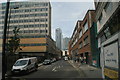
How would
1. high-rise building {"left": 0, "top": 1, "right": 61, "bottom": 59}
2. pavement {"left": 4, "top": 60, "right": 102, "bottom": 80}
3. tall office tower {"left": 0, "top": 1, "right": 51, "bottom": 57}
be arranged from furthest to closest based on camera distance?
tall office tower {"left": 0, "top": 1, "right": 51, "bottom": 57} < high-rise building {"left": 0, "top": 1, "right": 61, "bottom": 59} < pavement {"left": 4, "top": 60, "right": 102, "bottom": 80}

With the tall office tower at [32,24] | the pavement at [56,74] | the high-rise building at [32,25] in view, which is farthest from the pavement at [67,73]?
the tall office tower at [32,24]

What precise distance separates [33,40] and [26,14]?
1423 centimetres

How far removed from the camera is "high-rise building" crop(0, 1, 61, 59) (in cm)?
7369

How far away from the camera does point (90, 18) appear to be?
34.0 meters

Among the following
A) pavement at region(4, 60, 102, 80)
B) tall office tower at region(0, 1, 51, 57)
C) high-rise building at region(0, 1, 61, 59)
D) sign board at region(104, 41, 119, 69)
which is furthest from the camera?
tall office tower at region(0, 1, 51, 57)

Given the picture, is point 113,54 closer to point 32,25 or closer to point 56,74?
point 56,74

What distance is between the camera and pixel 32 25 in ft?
256

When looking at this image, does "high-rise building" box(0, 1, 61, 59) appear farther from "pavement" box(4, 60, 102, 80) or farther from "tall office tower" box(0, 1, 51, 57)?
"pavement" box(4, 60, 102, 80)

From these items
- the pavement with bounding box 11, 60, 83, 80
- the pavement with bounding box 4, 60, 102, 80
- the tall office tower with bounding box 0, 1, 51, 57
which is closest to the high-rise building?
the tall office tower with bounding box 0, 1, 51, 57

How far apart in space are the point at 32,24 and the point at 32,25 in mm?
498

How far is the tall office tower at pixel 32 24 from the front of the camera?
73.8 metres

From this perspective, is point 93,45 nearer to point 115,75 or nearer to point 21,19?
point 115,75

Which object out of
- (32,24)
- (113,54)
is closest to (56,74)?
(113,54)

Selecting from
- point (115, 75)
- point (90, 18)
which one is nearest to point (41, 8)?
point (90, 18)
